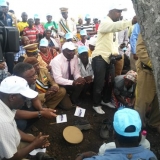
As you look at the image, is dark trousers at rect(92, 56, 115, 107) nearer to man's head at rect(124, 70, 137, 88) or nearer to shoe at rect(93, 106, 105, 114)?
shoe at rect(93, 106, 105, 114)

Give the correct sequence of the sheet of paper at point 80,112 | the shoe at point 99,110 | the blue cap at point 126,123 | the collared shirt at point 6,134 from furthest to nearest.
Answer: the shoe at point 99,110
the sheet of paper at point 80,112
the collared shirt at point 6,134
the blue cap at point 126,123

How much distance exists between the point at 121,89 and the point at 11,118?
9.44ft

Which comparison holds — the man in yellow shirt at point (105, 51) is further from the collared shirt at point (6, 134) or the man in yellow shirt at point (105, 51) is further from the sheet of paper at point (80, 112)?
the collared shirt at point (6, 134)

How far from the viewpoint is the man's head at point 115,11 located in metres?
3.83

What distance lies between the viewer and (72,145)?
3396 mm

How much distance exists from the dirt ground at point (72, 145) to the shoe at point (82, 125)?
70mm

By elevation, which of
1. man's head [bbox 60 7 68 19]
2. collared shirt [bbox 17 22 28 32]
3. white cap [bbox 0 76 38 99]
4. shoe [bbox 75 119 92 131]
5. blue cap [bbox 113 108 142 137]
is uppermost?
man's head [bbox 60 7 68 19]

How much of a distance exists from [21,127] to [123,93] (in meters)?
2.28

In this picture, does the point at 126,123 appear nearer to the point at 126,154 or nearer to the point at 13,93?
the point at 126,154

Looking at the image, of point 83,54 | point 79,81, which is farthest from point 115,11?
point 79,81

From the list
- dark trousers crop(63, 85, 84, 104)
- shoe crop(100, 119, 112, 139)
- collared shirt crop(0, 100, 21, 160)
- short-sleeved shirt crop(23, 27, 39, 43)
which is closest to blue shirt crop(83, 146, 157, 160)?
collared shirt crop(0, 100, 21, 160)

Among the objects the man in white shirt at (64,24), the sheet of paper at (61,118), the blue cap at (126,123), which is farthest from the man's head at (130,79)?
the man in white shirt at (64,24)

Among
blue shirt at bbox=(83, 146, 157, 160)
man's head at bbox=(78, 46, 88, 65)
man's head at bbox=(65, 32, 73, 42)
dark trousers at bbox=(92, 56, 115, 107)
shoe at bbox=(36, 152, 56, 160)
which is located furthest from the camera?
man's head at bbox=(65, 32, 73, 42)

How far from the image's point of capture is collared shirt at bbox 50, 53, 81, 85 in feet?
14.9
